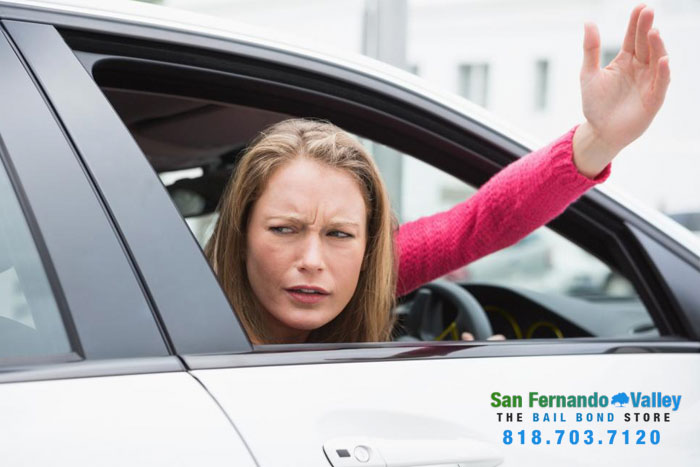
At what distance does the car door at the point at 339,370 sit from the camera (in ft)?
3.76

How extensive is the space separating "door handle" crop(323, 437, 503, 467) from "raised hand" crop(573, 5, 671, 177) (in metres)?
0.61

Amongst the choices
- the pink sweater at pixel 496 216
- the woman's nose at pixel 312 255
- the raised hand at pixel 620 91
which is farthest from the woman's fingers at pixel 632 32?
the woman's nose at pixel 312 255

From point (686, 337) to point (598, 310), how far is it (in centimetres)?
113

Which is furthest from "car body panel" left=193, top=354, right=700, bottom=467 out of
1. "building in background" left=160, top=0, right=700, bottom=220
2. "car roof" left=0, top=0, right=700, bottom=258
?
"building in background" left=160, top=0, right=700, bottom=220

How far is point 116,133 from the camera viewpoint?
1227mm

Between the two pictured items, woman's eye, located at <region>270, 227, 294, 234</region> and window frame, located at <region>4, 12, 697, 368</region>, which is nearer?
window frame, located at <region>4, 12, 697, 368</region>

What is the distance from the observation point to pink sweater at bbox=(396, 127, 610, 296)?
1579 mm

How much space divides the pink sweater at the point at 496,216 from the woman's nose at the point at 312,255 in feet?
1.32

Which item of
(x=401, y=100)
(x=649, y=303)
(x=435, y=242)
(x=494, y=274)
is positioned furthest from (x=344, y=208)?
(x=494, y=274)

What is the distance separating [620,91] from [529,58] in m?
18.3

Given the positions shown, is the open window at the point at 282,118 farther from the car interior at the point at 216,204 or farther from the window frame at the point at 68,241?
the window frame at the point at 68,241

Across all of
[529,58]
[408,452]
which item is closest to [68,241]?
[408,452]

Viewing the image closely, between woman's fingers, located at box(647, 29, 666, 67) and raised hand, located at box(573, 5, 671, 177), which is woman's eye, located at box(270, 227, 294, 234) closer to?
raised hand, located at box(573, 5, 671, 177)

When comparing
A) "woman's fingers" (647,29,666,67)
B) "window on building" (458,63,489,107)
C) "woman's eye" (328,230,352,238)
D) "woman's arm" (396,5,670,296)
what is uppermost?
"window on building" (458,63,489,107)
